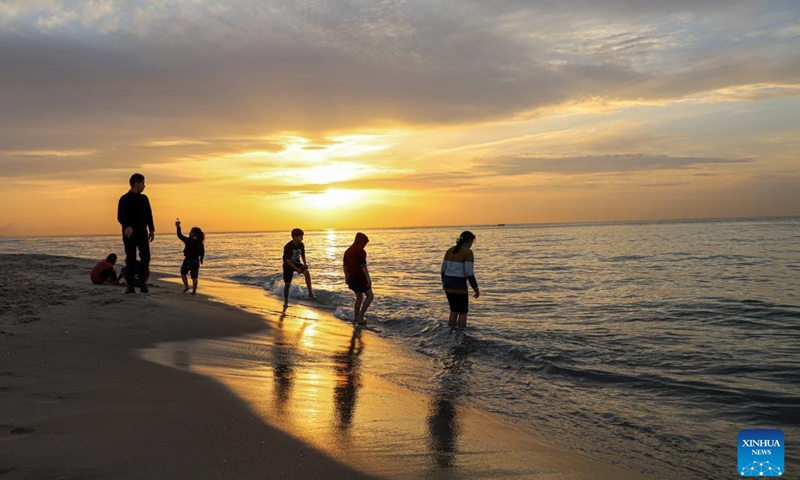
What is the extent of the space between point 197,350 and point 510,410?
14.7 feet

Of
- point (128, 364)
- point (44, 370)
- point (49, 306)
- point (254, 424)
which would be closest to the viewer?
point (254, 424)

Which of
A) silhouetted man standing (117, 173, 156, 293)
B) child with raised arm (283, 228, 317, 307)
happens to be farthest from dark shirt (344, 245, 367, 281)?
silhouetted man standing (117, 173, 156, 293)

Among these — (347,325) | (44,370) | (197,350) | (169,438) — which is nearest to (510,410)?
(169,438)

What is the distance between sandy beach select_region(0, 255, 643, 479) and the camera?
3428 mm

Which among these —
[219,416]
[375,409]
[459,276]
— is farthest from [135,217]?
[375,409]

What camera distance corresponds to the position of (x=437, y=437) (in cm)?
456

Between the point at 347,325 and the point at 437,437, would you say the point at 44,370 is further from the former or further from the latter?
the point at 347,325

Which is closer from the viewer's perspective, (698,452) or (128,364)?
(698,452)

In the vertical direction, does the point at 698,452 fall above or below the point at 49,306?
below

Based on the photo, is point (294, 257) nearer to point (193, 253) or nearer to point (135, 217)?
point (193, 253)

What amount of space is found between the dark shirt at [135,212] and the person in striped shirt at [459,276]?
634 centimetres

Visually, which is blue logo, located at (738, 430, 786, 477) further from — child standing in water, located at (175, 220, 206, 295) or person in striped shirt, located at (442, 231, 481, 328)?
child standing in water, located at (175, 220, 206, 295)

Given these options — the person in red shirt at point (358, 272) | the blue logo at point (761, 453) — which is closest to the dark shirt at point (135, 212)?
the person in red shirt at point (358, 272)

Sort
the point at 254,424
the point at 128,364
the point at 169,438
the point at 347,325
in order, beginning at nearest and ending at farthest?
the point at 169,438 < the point at 254,424 < the point at 128,364 < the point at 347,325
